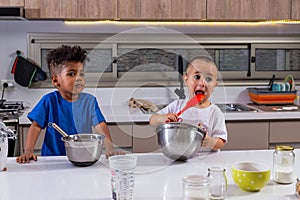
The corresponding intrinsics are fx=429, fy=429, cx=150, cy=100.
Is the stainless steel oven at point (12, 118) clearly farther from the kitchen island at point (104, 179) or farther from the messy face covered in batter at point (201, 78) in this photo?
the messy face covered in batter at point (201, 78)

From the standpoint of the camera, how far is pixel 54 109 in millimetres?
1874

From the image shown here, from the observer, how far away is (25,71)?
308 cm

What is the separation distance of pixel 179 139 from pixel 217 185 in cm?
31

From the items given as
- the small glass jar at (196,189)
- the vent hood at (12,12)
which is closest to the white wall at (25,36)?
the vent hood at (12,12)

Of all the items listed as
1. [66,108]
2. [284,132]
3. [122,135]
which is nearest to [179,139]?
[66,108]

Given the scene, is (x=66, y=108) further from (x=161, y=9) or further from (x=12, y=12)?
(x=161, y=9)

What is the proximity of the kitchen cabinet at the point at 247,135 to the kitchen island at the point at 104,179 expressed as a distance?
110 centimetres

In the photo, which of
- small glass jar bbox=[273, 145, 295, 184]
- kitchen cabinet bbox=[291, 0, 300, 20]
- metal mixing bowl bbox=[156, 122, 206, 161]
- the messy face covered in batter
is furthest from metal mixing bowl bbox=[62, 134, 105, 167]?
kitchen cabinet bbox=[291, 0, 300, 20]

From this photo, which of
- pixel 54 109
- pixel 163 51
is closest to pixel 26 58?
pixel 163 51

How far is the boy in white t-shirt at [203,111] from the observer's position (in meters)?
1.70

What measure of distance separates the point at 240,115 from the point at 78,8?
1.28 meters

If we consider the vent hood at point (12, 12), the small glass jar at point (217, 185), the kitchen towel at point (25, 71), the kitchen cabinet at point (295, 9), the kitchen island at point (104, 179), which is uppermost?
the kitchen cabinet at point (295, 9)

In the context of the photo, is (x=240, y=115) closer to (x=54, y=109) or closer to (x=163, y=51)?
(x=163, y=51)

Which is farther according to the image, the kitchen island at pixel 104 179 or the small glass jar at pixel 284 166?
the small glass jar at pixel 284 166
